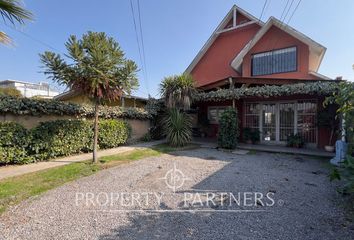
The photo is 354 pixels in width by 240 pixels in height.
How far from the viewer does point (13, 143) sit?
6281mm

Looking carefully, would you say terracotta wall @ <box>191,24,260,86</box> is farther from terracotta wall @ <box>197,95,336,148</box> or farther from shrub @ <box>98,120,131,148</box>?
shrub @ <box>98,120,131,148</box>

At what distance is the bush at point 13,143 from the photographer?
20.0ft

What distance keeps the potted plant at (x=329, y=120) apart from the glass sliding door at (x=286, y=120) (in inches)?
51.6

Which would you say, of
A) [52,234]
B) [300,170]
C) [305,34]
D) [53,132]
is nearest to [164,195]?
[52,234]

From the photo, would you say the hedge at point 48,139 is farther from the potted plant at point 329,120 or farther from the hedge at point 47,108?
the potted plant at point 329,120

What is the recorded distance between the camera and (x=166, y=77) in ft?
34.4

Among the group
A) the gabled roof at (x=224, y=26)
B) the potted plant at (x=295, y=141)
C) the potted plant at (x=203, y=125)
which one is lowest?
the potted plant at (x=295, y=141)

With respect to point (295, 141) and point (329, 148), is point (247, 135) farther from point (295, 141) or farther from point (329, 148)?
point (329, 148)

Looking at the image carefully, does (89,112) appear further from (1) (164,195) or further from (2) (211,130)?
(2) (211,130)

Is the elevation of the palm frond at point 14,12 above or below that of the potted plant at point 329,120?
above

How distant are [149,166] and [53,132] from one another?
148 inches

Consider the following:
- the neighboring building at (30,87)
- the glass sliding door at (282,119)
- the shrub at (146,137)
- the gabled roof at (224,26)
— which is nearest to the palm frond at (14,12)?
the shrub at (146,137)

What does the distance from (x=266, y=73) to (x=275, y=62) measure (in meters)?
0.79

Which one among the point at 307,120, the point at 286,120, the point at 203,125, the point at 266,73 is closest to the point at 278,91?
the point at 286,120
